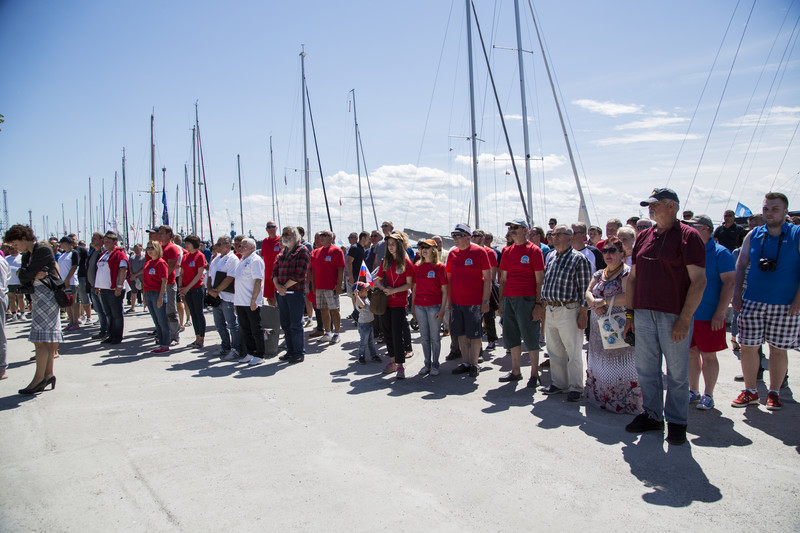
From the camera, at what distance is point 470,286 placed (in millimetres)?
6184

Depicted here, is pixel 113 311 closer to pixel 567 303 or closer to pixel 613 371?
pixel 567 303

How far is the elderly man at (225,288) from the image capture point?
24.7 ft

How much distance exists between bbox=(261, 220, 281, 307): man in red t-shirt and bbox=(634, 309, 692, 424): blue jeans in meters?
6.46

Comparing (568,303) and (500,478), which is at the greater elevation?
(568,303)

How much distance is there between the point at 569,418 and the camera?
4.65 metres

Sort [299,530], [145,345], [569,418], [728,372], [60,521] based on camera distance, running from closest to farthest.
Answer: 1. [299,530]
2. [60,521]
3. [569,418]
4. [728,372]
5. [145,345]

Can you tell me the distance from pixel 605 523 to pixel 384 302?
160 inches

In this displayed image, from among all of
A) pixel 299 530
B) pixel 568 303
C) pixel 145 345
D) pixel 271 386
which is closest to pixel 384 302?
pixel 271 386

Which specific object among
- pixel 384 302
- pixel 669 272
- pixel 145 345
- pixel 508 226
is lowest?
pixel 145 345

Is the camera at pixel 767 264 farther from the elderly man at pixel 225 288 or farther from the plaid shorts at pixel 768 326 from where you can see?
the elderly man at pixel 225 288

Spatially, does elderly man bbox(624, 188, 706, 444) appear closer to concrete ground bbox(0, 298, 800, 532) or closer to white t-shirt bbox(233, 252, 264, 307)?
concrete ground bbox(0, 298, 800, 532)

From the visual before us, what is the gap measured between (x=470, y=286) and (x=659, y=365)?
8.15ft

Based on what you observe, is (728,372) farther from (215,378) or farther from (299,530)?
(215,378)

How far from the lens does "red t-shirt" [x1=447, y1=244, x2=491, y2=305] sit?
20.3 feet
